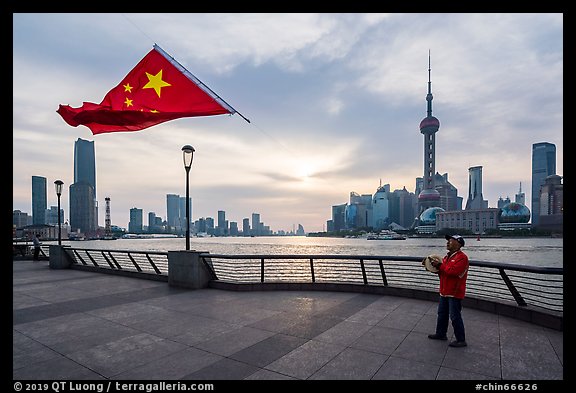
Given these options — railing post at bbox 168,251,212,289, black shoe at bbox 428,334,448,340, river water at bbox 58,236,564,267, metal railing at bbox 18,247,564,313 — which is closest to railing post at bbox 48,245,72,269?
metal railing at bbox 18,247,564,313

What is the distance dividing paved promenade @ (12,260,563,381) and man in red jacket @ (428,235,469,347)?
9.8 inches

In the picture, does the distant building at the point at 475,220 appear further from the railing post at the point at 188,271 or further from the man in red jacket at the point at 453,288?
the man in red jacket at the point at 453,288

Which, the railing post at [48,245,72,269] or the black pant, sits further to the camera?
the railing post at [48,245,72,269]

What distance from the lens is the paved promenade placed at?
4547 mm

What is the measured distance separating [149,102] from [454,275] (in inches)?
321

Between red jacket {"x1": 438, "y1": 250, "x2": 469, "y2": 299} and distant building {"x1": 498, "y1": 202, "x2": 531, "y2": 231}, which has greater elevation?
red jacket {"x1": 438, "y1": 250, "x2": 469, "y2": 299}

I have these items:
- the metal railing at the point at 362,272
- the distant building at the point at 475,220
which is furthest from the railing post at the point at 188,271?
the distant building at the point at 475,220

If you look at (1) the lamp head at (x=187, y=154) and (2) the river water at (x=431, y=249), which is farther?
(2) the river water at (x=431, y=249)

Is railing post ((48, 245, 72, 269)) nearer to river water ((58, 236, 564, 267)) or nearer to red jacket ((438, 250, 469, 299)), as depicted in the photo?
red jacket ((438, 250, 469, 299))

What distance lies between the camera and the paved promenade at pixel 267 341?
4.55 meters

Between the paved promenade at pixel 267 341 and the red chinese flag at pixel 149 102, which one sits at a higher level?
the red chinese flag at pixel 149 102
